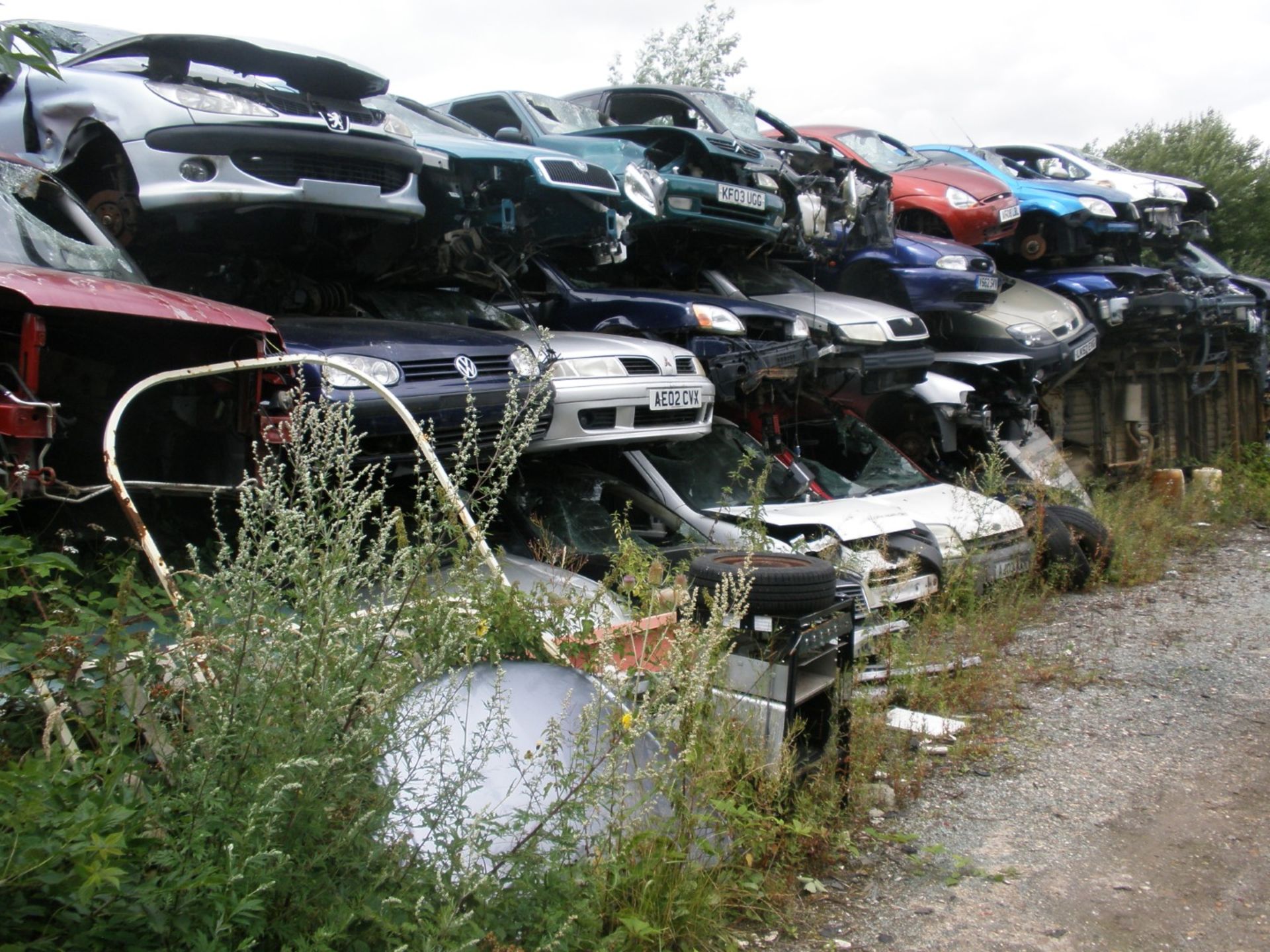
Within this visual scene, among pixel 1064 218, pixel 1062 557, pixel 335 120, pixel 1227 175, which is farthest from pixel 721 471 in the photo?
pixel 1227 175

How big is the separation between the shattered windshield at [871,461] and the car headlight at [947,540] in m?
0.95

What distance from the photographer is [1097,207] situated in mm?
13156

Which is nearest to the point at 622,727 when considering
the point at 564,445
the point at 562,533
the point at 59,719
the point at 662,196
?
the point at 59,719

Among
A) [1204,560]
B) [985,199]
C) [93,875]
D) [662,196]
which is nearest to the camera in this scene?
[93,875]

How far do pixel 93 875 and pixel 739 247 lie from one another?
9.10m

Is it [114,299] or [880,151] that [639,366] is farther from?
[880,151]

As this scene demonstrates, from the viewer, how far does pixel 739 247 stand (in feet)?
34.5

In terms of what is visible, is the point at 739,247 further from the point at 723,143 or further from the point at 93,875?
the point at 93,875

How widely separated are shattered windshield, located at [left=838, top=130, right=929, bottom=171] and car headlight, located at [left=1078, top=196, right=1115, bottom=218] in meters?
1.87

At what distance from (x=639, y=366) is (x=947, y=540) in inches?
95.1

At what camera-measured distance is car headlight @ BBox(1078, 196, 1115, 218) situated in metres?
13.1

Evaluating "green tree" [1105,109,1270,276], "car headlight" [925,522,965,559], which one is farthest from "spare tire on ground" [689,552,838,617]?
"green tree" [1105,109,1270,276]

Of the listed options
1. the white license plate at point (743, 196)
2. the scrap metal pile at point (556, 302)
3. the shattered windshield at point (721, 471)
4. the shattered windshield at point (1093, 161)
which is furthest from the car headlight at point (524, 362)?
the shattered windshield at point (1093, 161)

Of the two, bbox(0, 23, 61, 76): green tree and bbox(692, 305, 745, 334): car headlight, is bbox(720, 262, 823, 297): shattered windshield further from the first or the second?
bbox(0, 23, 61, 76): green tree
